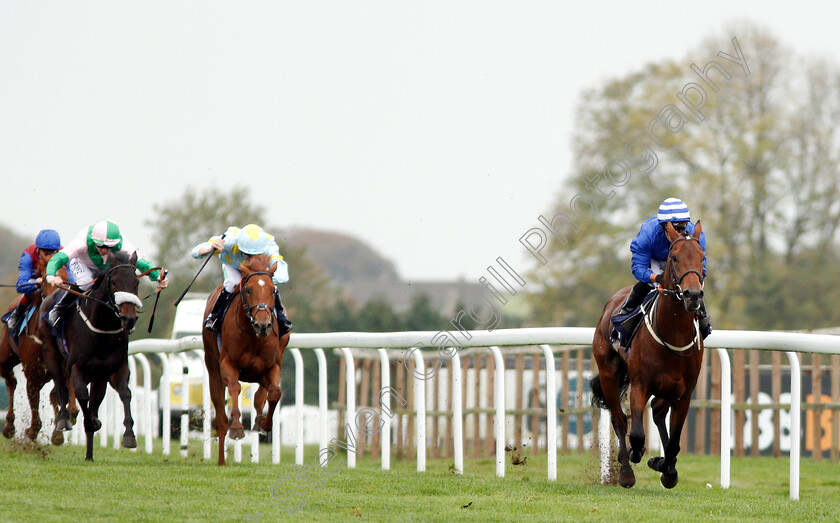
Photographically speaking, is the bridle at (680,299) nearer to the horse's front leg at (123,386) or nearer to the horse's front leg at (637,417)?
the horse's front leg at (637,417)

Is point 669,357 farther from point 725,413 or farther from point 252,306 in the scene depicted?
point 252,306

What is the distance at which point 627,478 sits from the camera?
271 inches

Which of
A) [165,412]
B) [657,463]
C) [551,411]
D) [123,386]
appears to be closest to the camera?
[657,463]

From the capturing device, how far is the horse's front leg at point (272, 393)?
8.07 meters

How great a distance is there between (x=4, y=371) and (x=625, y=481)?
243 inches

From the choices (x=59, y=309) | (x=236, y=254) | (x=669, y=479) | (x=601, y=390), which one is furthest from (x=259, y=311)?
(x=669, y=479)

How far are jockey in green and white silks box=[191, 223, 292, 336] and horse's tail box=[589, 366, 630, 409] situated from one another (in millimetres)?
2116

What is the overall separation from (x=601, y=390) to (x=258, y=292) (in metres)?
2.29

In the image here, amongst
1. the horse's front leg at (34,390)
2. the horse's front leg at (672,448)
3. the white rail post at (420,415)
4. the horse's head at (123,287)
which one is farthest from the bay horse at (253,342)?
the horse's front leg at (672,448)

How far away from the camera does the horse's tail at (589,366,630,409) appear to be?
7.30 meters

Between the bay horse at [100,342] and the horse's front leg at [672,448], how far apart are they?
3742 millimetres

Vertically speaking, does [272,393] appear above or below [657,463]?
above

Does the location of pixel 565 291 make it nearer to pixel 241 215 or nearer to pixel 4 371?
pixel 241 215

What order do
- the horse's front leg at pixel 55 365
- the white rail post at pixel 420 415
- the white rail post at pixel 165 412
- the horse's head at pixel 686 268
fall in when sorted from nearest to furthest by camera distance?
the horse's head at pixel 686 268 → the white rail post at pixel 420 415 → the horse's front leg at pixel 55 365 → the white rail post at pixel 165 412
